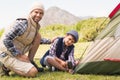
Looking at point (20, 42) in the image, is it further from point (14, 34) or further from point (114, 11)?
point (114, 11)

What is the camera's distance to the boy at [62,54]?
6.68 m

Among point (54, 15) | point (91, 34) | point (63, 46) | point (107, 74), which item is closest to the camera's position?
point (107, 74)

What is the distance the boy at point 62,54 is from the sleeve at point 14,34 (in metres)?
0.94

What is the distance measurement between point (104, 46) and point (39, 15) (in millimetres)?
1336

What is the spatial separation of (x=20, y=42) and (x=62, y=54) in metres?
1.09

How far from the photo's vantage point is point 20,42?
6203 mm

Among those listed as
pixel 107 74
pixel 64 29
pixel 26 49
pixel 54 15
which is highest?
pixel 26 49

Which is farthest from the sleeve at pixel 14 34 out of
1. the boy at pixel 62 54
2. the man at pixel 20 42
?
the boy at pixel 62 54

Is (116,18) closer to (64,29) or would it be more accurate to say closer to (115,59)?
(115,59)

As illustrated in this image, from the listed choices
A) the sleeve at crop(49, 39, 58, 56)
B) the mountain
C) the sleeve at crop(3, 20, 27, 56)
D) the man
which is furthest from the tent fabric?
the mountain

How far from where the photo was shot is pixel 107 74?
21.1 feet

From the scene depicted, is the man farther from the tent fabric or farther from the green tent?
the tent fabric

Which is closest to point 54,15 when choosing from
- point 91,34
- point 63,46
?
point 91,34

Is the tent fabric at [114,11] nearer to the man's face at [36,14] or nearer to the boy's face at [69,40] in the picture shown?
the boy's face at [69,40]
